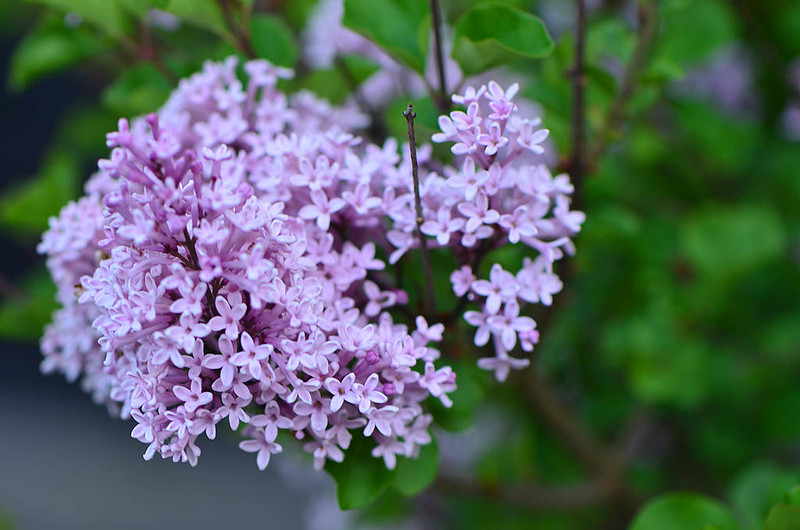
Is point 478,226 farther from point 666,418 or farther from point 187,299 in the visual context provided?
point 666,418

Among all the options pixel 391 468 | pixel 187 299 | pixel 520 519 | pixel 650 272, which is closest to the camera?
pixel 187 299

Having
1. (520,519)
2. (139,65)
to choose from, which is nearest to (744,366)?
(520,519)

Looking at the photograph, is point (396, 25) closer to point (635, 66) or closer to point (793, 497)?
point (635, 66)

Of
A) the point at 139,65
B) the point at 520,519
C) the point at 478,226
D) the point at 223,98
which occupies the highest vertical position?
the point at 139,65

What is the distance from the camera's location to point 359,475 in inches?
27.3

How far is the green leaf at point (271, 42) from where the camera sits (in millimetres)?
896

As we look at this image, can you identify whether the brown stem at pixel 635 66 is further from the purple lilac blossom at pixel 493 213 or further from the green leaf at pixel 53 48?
the green leaf at pixel 53 48

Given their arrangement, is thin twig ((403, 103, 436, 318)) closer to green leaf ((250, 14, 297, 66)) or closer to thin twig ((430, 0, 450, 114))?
thin twig ((430, 0, 450, 114))

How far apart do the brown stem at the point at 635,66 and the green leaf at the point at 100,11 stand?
21.7 inches

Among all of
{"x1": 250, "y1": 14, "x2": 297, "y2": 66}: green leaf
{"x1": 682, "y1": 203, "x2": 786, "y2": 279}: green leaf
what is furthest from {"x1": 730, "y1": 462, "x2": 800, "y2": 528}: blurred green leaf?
{"x1": 250, "y1": 14, "x2": 297, "y2": 66}: green leaf

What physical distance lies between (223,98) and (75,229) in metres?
0.18

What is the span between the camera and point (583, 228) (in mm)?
933

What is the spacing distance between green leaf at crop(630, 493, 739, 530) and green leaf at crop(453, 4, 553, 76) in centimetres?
46

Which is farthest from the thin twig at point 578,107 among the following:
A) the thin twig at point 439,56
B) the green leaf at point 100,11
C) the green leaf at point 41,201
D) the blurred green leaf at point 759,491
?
the green leaf at point 41,201
